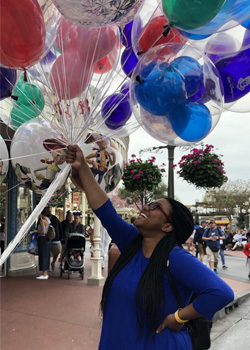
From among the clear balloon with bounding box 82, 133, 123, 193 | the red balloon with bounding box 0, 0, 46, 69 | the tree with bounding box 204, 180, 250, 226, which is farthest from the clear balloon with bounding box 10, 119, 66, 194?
the tree with bounding box 204, 180, 250, 226

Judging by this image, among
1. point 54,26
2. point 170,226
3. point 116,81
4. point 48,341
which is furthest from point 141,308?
point 48,341

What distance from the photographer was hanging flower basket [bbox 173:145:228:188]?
7234 mm

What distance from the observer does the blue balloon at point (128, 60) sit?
3.04m

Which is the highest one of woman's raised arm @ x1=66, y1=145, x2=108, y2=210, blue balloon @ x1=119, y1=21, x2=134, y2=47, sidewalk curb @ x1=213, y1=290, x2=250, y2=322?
blue balloon @ x1=119, y1=21, x2=134, y2=47

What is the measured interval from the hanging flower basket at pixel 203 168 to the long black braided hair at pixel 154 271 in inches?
207

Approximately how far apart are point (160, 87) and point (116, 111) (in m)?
1.05

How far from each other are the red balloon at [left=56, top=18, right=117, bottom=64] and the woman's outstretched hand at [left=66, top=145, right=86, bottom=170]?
696 mm

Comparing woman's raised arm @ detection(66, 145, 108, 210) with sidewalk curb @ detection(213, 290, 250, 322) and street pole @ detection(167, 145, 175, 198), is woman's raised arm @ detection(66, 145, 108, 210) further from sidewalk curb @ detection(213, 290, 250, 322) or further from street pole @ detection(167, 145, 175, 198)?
street pole @ detection(167, 145, 175, 198)

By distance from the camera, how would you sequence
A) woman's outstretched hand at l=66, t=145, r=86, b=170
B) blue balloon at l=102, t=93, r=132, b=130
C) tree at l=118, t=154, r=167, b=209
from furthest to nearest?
tree at l=118, t=154, r=167, b=209, blue balloon at l=102, t=93, r=132, b=130, woman's outstretched hand at l=66, t=145, r=86, b=170

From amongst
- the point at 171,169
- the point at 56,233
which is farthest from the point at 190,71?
the point at 56,233

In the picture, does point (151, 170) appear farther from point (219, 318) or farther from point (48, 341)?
point (48, 341)

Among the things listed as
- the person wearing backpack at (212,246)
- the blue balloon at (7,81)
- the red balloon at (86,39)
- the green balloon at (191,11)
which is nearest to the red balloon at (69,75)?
the red balloon at (86,39)

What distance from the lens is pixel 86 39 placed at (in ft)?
7.89

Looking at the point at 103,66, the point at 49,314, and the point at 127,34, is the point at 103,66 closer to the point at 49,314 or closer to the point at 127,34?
the point at 127,34
